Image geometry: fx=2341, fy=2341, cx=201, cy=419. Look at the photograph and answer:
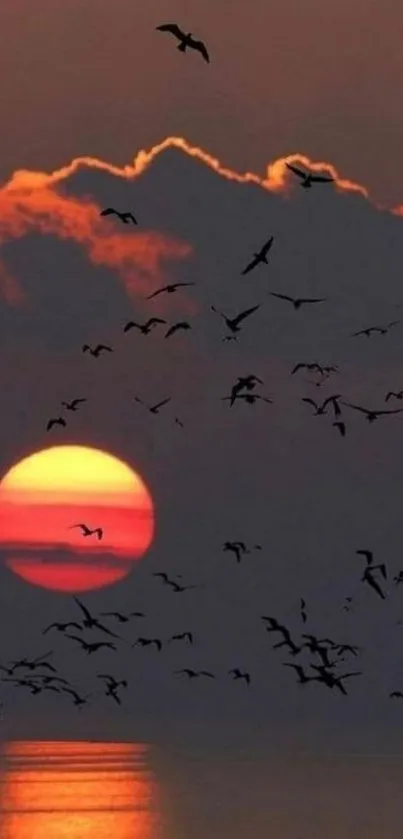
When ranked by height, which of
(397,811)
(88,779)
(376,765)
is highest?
(376,765)

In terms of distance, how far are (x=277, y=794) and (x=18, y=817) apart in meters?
31.5

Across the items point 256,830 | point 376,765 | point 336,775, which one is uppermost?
point 376,765

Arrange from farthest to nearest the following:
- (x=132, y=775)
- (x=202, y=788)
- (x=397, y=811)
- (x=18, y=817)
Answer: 1. (x=132, y=775)
2. (x=202, y=788)
3. (x=397, y=811)
4. (x=18, y=817)

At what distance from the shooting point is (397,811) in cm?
11894

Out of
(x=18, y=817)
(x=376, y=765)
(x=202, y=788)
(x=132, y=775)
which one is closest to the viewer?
(x=18, y=817)

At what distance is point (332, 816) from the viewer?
112875 millimetres

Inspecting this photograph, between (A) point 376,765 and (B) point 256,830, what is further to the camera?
(A) point 376,765

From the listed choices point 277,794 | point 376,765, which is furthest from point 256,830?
point 376,765

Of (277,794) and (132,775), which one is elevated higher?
(132,775)

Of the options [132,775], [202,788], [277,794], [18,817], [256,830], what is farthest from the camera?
[132,775]

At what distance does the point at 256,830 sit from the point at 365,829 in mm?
4803

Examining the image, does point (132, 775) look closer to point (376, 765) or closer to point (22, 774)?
point (22, 774)

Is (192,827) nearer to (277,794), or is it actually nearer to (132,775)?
(277,794)

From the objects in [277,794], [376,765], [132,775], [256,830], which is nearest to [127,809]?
[256,830]
